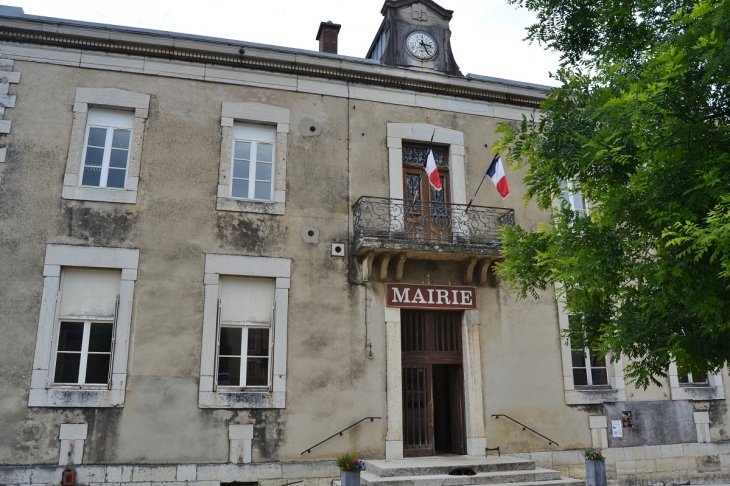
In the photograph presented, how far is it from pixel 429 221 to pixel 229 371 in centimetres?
445

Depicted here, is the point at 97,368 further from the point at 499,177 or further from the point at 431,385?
the point at 499,177

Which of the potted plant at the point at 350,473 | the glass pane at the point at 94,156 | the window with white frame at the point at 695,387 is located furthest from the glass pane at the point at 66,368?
the window with white frame at the point at 695,387

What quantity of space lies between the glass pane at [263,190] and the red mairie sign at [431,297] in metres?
2.70

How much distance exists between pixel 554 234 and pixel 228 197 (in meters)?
5.73

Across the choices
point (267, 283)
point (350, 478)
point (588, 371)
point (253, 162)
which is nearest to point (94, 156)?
point (253, 162)

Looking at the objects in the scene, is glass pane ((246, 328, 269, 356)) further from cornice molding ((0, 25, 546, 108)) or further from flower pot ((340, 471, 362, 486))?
cornice molding ((0, 25, 546, 108))

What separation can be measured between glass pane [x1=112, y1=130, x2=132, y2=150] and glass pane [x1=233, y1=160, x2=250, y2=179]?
1846mm

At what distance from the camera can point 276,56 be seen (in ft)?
35.1

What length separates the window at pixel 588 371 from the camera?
36.6 ft

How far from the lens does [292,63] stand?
10828mm

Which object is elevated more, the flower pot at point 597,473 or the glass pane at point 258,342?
the glass pane at point 258,342

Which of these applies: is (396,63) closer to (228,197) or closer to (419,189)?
(419,189)

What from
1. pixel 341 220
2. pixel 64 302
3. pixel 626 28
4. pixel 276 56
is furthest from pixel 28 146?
pixel 626 28

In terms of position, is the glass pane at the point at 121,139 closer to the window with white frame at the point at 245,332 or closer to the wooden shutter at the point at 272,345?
the window with white frame at the point at 245,332
